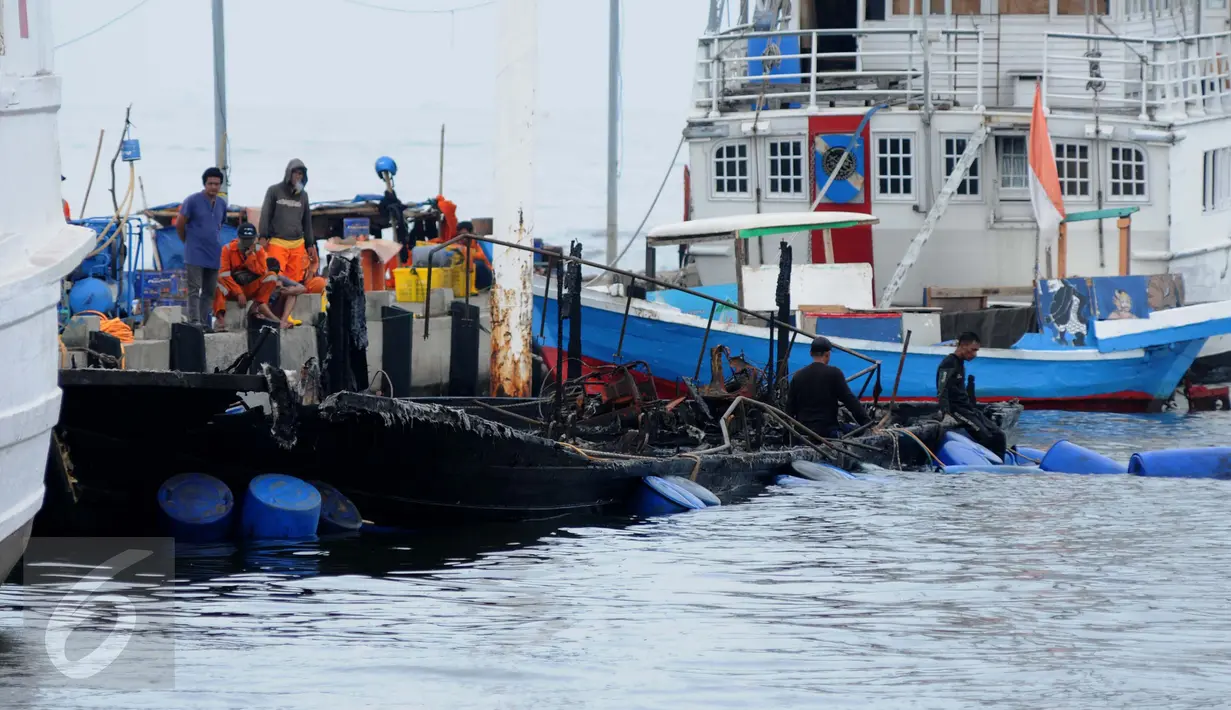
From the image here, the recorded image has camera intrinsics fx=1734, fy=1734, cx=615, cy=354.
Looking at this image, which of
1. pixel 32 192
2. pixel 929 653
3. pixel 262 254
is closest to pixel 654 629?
pixel 929 653

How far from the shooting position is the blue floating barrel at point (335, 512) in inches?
503

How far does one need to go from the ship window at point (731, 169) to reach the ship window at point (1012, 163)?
3.80m

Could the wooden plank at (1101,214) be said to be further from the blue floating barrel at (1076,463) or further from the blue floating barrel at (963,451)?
the blue floating barrel at (1076,463)

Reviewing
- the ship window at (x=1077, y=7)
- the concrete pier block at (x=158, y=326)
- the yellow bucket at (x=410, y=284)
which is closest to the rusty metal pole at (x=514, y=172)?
the concrete pier block at (x=158, y=326)

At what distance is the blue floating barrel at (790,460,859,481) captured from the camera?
604 inches

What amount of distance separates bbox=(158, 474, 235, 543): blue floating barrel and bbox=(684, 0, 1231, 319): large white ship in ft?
45.4

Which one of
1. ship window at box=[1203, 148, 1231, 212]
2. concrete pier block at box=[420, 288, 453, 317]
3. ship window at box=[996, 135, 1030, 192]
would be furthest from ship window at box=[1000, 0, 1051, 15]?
concrete pier block at box=[420, 288, 453, 317]

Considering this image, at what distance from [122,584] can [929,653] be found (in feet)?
15.8

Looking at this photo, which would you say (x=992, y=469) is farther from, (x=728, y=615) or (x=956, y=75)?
(x=956, y=75)

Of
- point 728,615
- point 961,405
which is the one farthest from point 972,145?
point 728,615

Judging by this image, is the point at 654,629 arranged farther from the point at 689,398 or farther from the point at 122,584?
the point at 689,398

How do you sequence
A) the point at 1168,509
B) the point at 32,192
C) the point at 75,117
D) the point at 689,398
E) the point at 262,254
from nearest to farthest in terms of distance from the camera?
the point at 32,192 < the point at 1168,509 < the point at 689,398 < the point at 262,254 < the point at 75,117

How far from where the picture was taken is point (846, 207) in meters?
25.9

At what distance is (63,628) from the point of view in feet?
30.1
